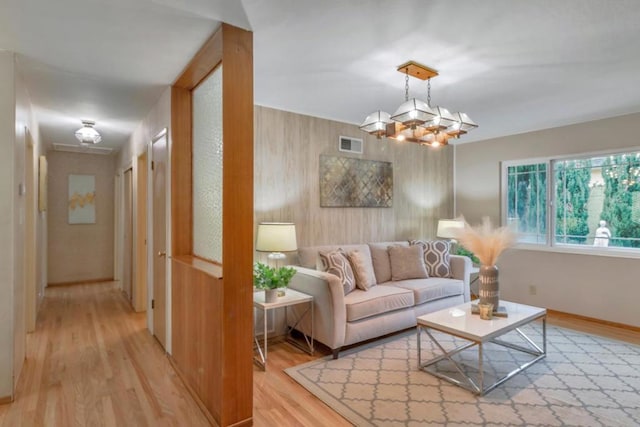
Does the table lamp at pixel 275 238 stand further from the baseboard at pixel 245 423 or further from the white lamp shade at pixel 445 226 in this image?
the white lamp shade at pixel 445 226

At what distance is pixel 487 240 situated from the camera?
113 inches

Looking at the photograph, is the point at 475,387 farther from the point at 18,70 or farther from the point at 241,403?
the point at 18,70

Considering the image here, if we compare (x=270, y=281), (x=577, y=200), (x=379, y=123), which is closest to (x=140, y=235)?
(x=270, y=281)

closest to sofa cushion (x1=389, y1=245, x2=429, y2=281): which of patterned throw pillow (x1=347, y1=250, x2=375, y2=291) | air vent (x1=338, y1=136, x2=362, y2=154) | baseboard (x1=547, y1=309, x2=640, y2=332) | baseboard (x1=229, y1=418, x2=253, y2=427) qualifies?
patterned throw pillow (x1=347, y1=250, x2=375, y2=291)

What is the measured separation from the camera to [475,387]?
2461 mm

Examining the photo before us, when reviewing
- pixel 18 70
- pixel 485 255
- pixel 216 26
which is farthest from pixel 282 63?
pixel 485 255

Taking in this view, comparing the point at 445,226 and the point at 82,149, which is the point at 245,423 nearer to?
the point at 445,226

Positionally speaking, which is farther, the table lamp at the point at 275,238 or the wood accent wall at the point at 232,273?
the table lamp at the point at 275,238

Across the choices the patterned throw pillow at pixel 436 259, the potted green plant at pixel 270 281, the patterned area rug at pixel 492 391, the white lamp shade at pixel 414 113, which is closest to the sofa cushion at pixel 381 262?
the patterned throw pillow at pixel 436 259

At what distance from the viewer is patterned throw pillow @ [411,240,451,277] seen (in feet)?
13.6

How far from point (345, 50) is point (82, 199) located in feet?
18.7

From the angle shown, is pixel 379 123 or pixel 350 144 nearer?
pixel 379 123

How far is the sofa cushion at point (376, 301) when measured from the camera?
3045mm

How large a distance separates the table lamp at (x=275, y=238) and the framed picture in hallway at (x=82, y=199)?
4531mm
